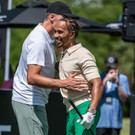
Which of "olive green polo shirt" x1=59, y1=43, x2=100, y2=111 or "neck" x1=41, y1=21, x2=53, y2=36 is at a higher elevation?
"neck" x1=41, y1=21, x2=53, y2=36

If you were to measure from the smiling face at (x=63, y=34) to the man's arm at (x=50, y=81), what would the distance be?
1.46 ft

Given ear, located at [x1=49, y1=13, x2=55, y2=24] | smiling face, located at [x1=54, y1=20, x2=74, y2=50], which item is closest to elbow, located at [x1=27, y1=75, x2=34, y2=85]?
smiling face, located at [x1=54, y1=20, x2=74, y2=50]

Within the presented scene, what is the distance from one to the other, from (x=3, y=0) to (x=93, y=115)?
17.4ft

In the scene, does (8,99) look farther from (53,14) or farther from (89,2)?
(89,2)

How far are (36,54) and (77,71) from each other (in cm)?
45

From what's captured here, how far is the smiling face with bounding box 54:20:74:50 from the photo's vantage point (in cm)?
421

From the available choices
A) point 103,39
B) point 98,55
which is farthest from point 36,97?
point 103,39

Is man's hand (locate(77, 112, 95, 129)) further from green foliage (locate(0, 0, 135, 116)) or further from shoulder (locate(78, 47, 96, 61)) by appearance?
green foliage (locate(0, 0, 135, 116))

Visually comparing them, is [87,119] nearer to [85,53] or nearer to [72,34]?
[85,53]

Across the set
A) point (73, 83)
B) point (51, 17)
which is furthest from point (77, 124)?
point (51, 17)

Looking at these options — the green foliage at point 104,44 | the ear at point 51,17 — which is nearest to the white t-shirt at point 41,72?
the ear at point 51,17

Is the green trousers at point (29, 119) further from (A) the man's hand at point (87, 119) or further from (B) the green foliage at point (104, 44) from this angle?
(B) the green foliage at point (104, 44)

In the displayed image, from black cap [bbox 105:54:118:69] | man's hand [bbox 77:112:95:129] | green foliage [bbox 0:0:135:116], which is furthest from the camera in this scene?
green foliage [bbox 0:0:135:116]

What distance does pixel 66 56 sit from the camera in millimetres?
4285
